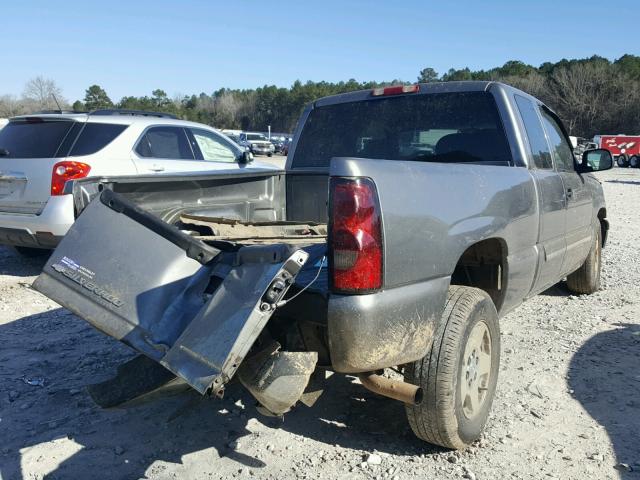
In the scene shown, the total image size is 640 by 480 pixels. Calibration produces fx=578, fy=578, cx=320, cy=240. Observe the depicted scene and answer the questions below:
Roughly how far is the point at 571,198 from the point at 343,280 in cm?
294

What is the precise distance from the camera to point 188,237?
2.62m

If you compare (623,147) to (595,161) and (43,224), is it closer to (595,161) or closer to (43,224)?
(595,161)

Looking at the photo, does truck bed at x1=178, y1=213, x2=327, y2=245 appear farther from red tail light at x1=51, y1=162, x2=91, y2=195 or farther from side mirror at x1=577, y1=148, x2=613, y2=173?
red tail light at x1=51, y1=162, x2=91, y2=195

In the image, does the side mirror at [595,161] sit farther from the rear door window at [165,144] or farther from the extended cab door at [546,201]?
the rear door window at [165,144]

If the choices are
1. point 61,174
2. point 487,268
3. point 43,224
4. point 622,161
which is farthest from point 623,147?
point 487,268

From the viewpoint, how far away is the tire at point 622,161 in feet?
123

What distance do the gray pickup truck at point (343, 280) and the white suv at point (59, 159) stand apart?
9.65ft

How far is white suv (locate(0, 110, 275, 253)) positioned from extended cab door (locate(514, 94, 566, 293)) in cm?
291

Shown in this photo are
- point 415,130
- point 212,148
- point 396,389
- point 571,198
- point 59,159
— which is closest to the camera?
point 396,389

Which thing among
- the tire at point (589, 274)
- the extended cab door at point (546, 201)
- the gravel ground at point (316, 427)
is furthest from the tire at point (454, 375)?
the tire at point (589, 274)

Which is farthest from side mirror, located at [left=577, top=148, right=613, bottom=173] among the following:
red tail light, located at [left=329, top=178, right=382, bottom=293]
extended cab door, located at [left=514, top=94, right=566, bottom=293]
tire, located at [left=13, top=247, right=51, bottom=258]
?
tire, located at [left=13, top=247, right=51, bottom=258]

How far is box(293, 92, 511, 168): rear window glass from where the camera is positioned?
3895 millimetres

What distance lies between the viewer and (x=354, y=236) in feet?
7.75

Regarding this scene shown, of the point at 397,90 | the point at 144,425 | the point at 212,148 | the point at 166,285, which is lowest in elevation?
the point at 144,425
